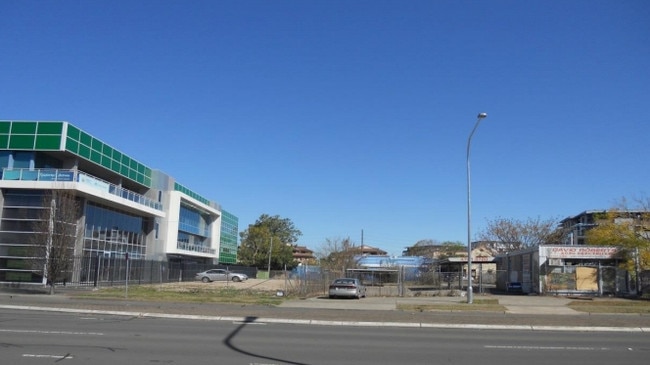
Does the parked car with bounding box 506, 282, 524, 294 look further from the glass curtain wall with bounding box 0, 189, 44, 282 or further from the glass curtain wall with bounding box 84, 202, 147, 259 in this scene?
the glass curtain wall with bounding box 0, 189, 44, 282

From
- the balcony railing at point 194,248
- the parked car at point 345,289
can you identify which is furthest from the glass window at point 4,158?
the balcony railing at point 194,248

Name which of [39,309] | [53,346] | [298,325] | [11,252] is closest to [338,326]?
[298,325]

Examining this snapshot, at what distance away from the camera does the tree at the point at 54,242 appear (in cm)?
3284

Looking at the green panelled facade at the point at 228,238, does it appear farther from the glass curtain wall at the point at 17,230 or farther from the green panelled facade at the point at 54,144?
the glass curtain wall at the point at 17,230

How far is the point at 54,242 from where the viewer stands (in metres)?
33.1

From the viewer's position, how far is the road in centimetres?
1076

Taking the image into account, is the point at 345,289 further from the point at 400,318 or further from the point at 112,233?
the point at 112,233

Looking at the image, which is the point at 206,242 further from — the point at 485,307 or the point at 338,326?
the point at 338,326

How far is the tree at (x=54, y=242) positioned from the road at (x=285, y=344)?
15223mm

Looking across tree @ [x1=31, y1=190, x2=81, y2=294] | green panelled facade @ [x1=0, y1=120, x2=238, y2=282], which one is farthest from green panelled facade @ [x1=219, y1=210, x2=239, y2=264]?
tree @ [x1=31, y1=190, x2=81, y2=294]

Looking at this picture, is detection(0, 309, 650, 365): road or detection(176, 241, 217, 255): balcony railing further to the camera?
detection(176, 241, 217, 255): balcony railing

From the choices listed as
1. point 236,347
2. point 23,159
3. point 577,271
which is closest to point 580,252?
point 577,271

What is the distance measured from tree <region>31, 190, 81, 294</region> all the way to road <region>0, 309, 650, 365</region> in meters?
15.2

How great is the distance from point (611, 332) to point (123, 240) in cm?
4324
